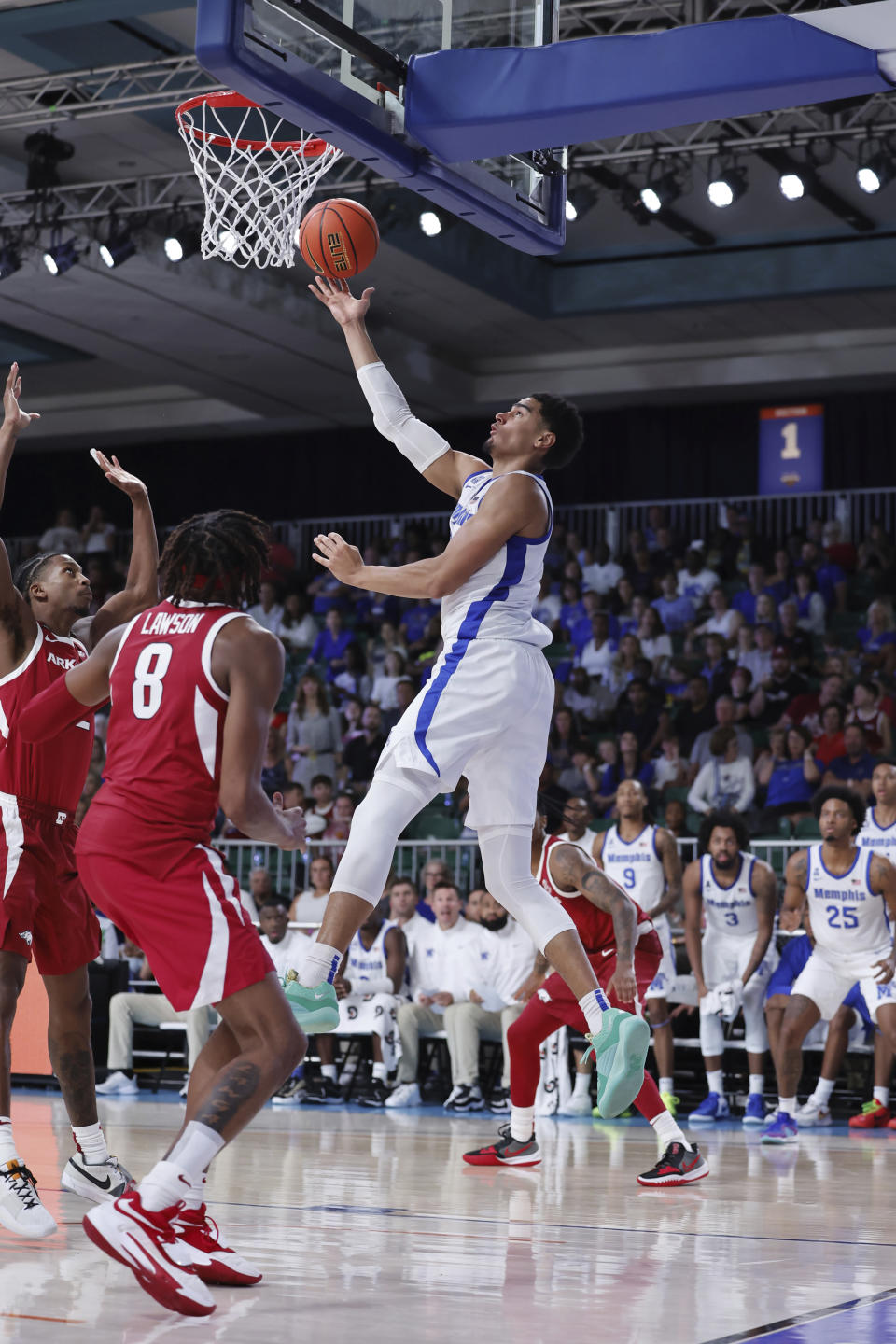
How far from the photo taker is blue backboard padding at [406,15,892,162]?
17.8 ft

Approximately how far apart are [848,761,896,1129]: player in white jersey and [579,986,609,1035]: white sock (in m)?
5.27

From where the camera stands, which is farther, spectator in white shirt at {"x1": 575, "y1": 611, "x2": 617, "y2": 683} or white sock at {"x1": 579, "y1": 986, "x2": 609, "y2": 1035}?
spectator in white shirt at {"x1": 575, "y1": 611, "x2": 617, "y2": 683}

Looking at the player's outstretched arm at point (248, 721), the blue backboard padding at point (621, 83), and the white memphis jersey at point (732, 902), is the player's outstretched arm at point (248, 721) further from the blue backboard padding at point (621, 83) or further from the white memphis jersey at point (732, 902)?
Result: the white memphis jersey at point (732, 902)

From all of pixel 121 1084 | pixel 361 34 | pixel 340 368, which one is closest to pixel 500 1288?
pixel 361 34

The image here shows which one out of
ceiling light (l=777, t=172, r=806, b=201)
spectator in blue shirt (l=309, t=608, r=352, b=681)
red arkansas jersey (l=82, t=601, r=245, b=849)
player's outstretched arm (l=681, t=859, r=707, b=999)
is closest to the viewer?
red arkansas jersey (l=82, t=601, r=245, b=849)

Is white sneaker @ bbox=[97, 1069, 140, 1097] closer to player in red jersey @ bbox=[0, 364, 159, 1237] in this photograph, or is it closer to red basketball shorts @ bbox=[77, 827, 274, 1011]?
player in red jersey @ bbox=[0, 364, 159, 1237]

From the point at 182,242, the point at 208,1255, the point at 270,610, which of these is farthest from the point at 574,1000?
the point at 270,610

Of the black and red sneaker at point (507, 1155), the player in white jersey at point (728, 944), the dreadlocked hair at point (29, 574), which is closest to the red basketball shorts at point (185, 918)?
the dreadlocked hair at point (29, 574)

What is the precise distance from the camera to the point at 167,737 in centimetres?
391

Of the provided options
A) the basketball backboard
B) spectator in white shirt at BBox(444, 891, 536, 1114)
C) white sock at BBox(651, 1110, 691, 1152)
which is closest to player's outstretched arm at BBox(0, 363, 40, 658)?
the basketball backboard

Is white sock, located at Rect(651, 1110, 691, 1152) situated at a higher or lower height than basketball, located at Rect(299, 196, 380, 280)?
lower

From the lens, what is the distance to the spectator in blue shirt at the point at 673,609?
1750 centimetres

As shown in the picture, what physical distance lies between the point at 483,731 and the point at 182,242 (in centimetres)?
1129

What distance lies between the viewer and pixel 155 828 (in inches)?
154
